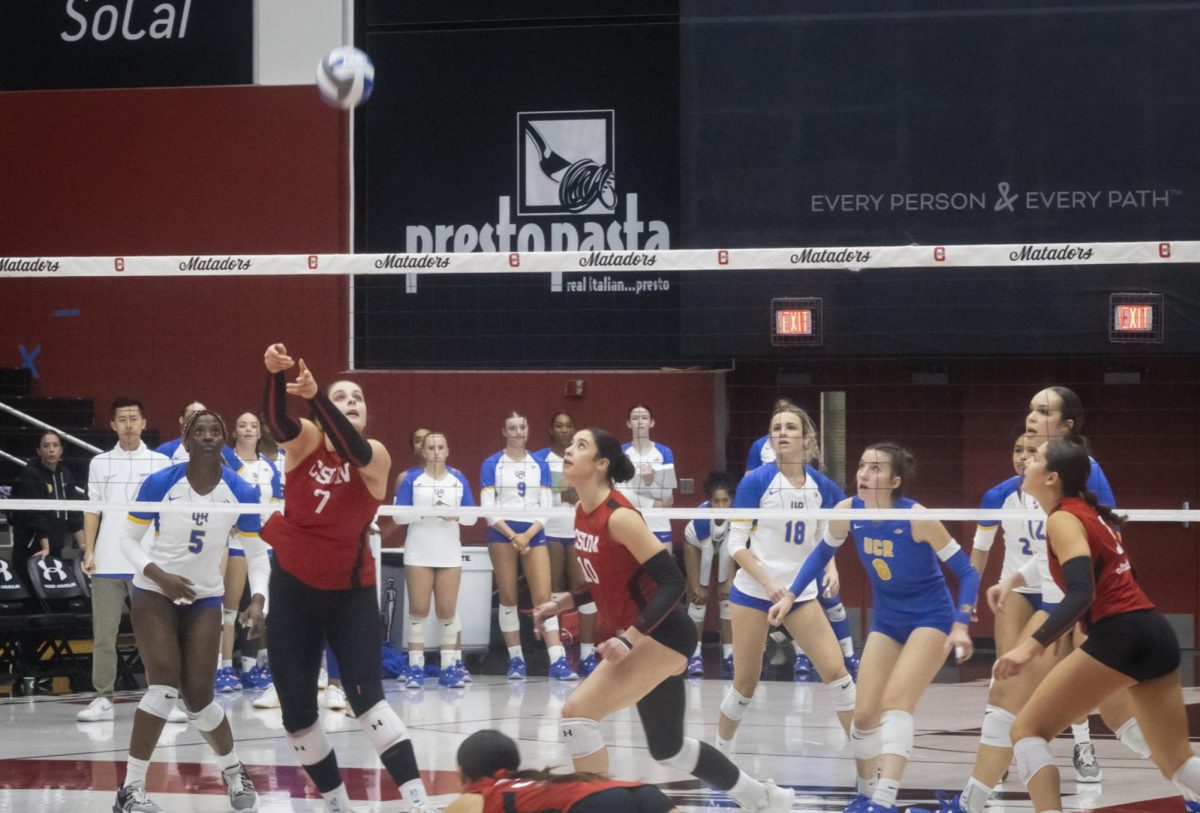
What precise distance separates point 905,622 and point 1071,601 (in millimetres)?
1382

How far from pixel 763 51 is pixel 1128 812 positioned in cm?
756

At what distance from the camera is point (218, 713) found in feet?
22.8

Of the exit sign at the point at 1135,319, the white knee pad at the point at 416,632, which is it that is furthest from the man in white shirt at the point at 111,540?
the exit sign at the point at 1135,319

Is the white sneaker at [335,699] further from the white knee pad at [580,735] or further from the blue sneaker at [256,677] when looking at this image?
the white knee pad at [580,735]

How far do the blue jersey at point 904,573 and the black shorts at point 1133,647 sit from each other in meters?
1.07

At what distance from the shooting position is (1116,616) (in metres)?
5.55

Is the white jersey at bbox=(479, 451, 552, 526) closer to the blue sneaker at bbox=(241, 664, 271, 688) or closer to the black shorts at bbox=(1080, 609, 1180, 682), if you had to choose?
the blue sneaker at bbox=(241, 664, 271, 688)

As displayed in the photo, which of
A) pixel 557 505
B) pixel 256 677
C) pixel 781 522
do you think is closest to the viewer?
pixel 781 522

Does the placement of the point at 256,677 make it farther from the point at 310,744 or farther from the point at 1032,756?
the point at 1032,756

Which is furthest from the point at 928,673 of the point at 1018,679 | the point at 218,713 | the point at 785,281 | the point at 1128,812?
the point at 785,281

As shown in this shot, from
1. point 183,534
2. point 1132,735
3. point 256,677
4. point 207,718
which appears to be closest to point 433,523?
point 256,677

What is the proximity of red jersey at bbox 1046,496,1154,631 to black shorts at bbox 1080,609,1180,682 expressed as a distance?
4 centimetres

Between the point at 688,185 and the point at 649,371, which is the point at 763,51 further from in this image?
the point at 649,371

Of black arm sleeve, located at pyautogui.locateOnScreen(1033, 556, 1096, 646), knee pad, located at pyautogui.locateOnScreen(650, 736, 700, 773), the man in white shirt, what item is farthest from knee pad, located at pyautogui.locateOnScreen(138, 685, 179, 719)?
black arm sleeve, located at pyautogui.locateOnScreen(1033, 556, 1096, 646)
